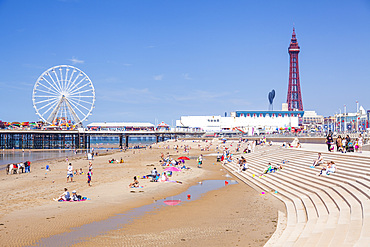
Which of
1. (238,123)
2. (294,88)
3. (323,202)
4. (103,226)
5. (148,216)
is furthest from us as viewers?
(294,88)

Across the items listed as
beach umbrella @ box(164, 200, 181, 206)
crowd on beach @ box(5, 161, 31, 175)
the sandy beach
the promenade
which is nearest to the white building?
crowd on beach @ box(5, 161, 31, 175)

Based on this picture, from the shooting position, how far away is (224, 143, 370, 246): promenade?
6844 mm

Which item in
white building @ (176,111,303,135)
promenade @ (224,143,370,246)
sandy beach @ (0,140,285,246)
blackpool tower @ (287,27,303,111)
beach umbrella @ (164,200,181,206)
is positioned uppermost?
blackpool tower @ (287,27,303,111)

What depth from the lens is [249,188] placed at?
15719 millimetres

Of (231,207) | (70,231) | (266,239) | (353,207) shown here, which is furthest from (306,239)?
(70,231)

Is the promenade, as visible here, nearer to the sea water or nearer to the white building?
the sea water

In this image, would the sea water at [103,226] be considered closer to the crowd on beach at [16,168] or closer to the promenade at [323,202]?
the promenade at [323,202]

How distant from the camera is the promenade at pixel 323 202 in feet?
22.5

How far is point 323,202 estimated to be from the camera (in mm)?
9844

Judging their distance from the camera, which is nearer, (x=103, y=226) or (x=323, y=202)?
(x=103, y=226)

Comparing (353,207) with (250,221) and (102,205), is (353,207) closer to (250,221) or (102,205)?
(250,221)

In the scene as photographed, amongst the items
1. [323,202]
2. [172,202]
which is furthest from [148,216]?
[323,202]

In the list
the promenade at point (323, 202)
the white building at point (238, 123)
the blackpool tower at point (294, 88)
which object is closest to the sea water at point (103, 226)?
the promenade at point (323, 202)

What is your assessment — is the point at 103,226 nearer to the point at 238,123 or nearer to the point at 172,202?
the point at 172,202
